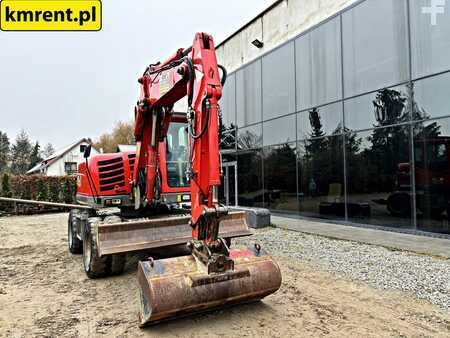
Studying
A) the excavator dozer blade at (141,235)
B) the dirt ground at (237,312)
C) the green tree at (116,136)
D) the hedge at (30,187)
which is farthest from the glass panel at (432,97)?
the green tree at (116,136)

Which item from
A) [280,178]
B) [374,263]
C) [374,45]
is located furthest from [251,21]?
[374,263]

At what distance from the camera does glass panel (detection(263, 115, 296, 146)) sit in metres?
12.1

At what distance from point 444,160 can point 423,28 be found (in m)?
3.27

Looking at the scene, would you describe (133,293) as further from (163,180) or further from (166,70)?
(166,70)

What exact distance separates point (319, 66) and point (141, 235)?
869cm

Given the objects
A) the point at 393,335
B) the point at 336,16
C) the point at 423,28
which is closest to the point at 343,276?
the point at 393,335

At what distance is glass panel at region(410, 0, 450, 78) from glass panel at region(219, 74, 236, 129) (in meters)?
8.18

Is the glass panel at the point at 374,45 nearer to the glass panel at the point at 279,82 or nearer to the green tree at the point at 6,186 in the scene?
the glass panel at the point at 279,82

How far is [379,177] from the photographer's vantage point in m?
9.21

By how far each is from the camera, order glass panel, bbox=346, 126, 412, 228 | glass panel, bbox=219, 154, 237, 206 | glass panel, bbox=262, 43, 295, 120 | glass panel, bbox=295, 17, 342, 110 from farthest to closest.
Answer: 1. glass panel, bbox=219, 154, 237, 206
2. glass panel, bbox=262, 43, 295, 120
3. glass panel, bbox=295, 17, 342, 110
4. glass panel, bbox=346, 126, 412, 228

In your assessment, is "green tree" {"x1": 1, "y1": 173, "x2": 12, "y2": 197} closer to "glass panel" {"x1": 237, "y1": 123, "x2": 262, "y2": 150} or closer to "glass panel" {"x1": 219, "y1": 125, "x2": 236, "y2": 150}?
"glass panel" {"x1": 219, "y1": 125, "x2": 236, "y2": 150}

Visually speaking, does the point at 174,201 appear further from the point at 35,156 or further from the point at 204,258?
the point at 35,156

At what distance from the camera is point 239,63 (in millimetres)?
15094

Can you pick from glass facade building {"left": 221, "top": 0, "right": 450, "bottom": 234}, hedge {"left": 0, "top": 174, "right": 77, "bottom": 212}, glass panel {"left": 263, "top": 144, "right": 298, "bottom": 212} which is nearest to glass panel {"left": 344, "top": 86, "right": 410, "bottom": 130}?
glass facade building {"left": 221, "top": 0, "right": 450, "bottom": 234}
